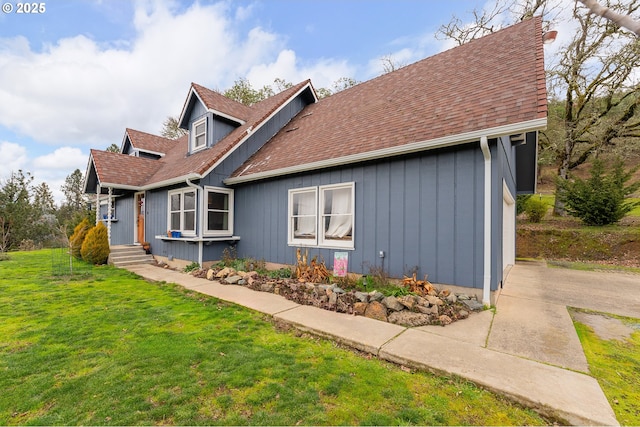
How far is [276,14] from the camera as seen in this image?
7.53 metres

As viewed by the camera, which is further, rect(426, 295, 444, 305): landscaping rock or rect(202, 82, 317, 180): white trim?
rect(202, 82, 317, 180): white trim

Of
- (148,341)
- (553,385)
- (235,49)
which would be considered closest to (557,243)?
(553,385)

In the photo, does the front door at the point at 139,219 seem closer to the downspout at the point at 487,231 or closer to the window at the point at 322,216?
the window at the point at 322,216

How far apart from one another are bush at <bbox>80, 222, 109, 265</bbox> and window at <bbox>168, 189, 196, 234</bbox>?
2.54m

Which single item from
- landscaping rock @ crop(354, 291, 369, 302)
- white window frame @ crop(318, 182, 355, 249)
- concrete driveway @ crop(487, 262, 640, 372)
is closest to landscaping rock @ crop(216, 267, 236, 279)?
white window frame @ crop(318, 182, 355, 249)

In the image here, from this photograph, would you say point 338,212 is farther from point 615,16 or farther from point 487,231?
point 615,16

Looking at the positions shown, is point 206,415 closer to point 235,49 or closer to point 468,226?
point 468,226

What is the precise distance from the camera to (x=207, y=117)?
9891 mm

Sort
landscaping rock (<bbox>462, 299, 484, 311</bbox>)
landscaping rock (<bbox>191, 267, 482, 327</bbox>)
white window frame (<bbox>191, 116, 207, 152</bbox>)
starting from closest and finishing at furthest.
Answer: landscaping rock (<bbox>191, 267, 482, 327</bbox>), landscaping rock (<bbox>462, 299, 484, 311</bbox>), white window frame (<bbox>191, 116, 207, 152</bbox>)

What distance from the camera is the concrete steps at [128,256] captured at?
9.56m

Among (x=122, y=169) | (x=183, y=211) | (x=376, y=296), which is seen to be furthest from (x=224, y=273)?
(x=122, y=169)

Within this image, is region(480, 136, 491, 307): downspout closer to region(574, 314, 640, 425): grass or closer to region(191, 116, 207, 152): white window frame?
region(574, 314, 640, 425): grass

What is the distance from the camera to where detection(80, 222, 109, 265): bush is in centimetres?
951

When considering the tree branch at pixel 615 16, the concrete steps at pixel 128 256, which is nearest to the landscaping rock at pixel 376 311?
the tree branch at pixel 615 16
